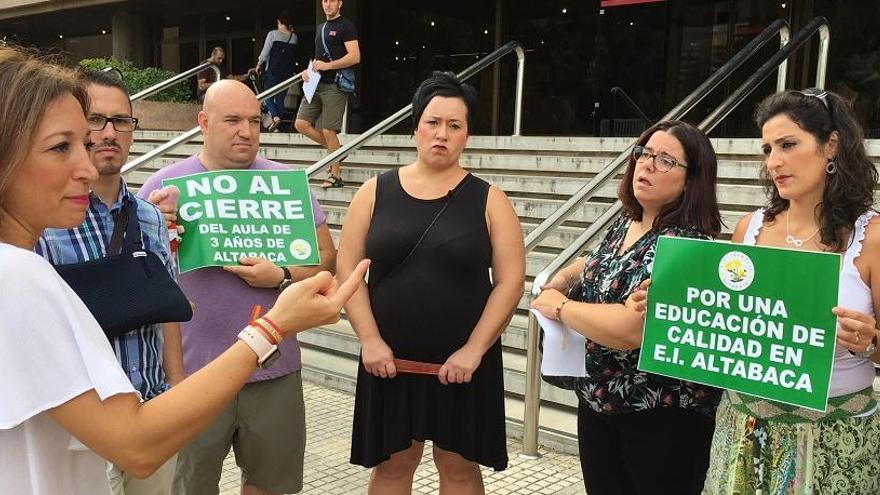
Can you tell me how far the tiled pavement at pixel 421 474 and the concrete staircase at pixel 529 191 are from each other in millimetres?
256

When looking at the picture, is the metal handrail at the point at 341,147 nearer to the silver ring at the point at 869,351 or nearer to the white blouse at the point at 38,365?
the silver ring at the point at 869,351

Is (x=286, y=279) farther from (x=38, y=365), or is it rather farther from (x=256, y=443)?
(x=38, y=365)

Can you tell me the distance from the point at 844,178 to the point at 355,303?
1.74 metres

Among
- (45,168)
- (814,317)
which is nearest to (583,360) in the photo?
(814,317)

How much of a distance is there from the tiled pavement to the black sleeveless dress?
105 centimetres

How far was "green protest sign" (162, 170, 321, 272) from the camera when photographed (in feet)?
9.03

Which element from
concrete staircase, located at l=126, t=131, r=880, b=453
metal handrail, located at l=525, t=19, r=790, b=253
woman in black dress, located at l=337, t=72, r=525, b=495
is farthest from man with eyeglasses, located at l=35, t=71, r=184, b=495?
concrete staircase, located at l=126, t=131, r=880, b=453

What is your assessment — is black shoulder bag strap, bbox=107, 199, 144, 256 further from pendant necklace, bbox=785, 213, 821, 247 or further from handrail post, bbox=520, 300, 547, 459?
handrail post, bbox=520, 300, 547, 459

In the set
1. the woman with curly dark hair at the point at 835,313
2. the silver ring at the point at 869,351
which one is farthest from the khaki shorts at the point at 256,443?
the silver ring at the point at 869,351

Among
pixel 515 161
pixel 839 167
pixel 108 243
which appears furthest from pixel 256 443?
pixel 515 161

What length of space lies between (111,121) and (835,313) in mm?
2207

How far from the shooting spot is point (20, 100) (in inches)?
52.3

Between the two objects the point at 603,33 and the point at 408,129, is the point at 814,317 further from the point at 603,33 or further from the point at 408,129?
the point at 408,129

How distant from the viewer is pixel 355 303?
2930 millimetres
